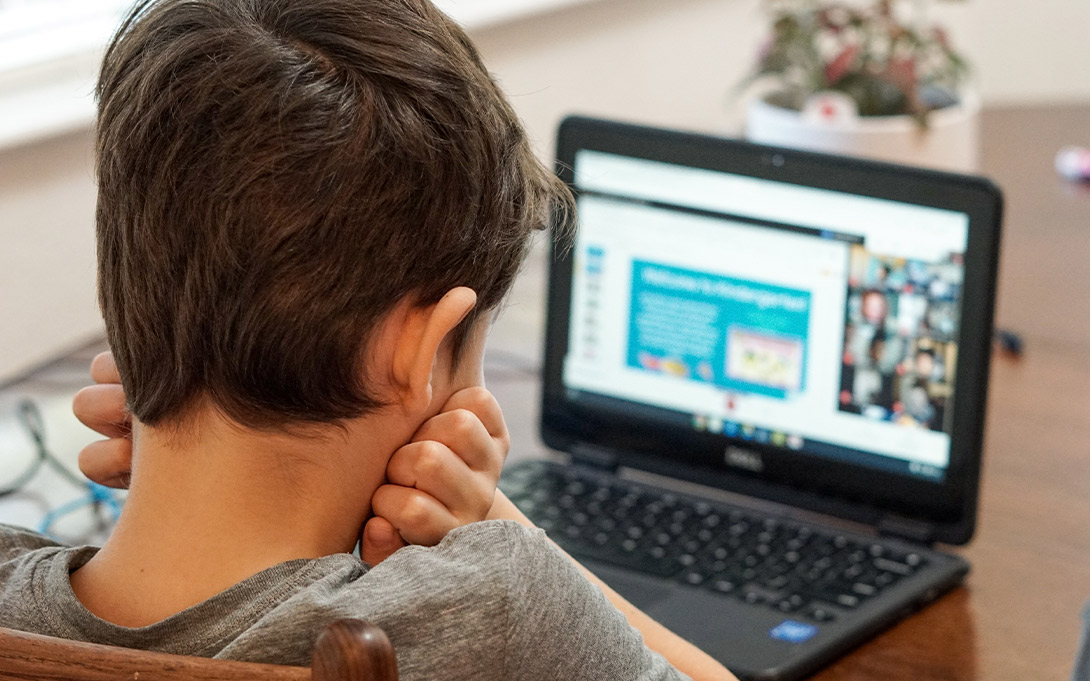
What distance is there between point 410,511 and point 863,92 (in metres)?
1.24

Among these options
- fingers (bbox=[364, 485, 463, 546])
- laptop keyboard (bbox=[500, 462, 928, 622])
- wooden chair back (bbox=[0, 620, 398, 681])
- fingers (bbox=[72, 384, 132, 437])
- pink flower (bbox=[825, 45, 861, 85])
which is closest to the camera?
wooden chair back (bbox=[0, 620, 398, 681])

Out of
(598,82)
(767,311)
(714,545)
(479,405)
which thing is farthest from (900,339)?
(598,82)

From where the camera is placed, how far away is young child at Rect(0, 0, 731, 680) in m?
0.65

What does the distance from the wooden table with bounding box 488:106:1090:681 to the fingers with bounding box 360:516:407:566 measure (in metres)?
0.38

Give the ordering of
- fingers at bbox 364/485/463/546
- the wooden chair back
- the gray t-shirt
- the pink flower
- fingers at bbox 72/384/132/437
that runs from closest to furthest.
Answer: the wooden chair back
the gray t-shirt
fingers at bbox 364/485/463/546
fingers at bbox 72/384/132/437
the pink flower

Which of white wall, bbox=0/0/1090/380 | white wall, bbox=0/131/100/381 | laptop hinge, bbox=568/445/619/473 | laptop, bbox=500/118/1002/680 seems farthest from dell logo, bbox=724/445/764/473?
white wall, bbox=0/131/100/381

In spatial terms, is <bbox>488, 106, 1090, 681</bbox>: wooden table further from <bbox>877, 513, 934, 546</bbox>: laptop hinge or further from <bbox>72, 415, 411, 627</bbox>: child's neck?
<bbox>72, 415, 411, 627</bbox>: child's neck

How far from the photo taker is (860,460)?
121cm

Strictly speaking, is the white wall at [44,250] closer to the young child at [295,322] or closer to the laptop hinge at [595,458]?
the laptop hinge at [595,458]

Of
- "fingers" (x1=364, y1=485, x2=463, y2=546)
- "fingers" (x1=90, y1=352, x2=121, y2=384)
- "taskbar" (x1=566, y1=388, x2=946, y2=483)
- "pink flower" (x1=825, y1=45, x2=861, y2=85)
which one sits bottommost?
"taskbar" (x1=566, y1=388, x2=946, y2=483)

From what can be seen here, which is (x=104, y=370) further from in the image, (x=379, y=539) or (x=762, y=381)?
(x=762, y=381)

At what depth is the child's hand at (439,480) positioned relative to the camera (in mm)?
771

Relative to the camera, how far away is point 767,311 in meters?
1.23

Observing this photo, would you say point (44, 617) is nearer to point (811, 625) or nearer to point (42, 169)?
point (811, 625)
